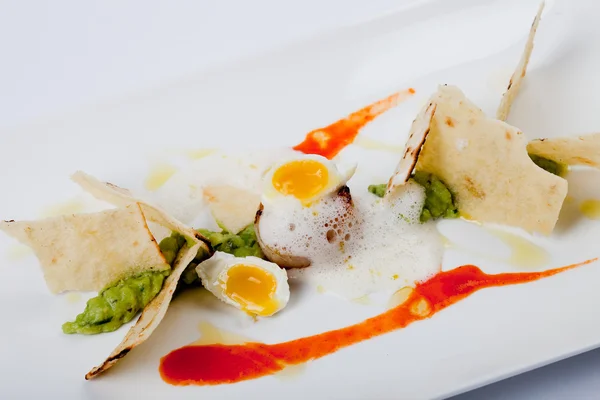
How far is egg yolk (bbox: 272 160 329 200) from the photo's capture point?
2.40 m

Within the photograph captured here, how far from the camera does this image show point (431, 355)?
2018mm

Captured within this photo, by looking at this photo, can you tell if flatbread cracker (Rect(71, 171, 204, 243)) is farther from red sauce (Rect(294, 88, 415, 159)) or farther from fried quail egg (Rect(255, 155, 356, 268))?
red sauce (Rect(294, 88, 415, 159))

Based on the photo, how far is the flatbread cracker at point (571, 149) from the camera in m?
2.27

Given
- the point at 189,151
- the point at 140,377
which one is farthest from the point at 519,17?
the point at 140,377

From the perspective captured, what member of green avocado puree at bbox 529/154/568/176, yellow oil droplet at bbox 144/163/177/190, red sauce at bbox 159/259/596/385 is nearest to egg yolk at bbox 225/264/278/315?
red sauce at bbox 159/259/596/385

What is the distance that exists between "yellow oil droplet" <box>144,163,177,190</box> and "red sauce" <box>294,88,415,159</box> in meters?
0.49

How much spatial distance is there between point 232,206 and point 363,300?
59 cm

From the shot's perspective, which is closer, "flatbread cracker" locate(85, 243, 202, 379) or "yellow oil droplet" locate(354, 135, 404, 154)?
"flatbread cracker" locate(85, 243, 202, 379)

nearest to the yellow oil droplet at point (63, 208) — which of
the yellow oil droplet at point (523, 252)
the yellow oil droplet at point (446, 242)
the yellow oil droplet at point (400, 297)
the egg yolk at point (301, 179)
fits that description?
the egg yolk at point (301, 179)

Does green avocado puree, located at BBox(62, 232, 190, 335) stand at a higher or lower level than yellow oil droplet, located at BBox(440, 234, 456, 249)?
lower

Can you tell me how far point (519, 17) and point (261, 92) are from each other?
3.69 ft

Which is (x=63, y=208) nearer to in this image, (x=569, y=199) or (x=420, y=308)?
(x=420, y=308)

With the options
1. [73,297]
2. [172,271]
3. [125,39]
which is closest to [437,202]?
[172,271]

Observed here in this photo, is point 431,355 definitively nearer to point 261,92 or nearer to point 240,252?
point 240,252
